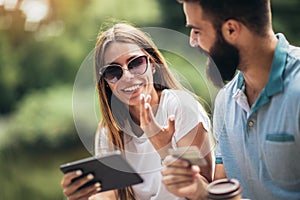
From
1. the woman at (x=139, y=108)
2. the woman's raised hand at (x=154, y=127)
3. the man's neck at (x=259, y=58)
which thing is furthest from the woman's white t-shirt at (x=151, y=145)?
the man's neck at (x=259, y=58)

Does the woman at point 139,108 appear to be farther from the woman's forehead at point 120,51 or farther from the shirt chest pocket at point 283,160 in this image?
the shirt chest pocket at point 283,160

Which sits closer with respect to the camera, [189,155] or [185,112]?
[189,155]

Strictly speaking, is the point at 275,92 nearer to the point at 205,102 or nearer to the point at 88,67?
the point at 205,102

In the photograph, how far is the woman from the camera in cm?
157

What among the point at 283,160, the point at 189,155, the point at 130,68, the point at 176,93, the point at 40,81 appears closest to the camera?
the point at 189,155

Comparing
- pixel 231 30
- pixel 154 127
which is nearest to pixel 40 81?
pixel 154 127

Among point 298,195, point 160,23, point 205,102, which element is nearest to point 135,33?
point 205,102

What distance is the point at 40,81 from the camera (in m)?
3.17

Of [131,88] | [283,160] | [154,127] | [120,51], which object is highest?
[120,51]

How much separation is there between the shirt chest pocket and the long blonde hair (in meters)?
0.35

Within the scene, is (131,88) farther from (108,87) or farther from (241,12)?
(241,12)

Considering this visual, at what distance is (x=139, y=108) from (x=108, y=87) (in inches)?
4.2

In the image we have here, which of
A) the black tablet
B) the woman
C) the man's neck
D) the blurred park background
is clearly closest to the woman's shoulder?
the woman

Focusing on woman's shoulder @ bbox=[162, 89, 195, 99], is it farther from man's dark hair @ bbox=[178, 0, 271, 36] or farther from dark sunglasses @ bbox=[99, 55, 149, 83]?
man's dark hair @ bbox=[178, 0, 271, 36]
